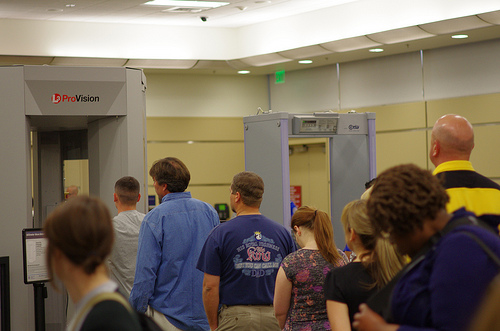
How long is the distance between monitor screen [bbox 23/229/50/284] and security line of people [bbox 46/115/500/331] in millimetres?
913

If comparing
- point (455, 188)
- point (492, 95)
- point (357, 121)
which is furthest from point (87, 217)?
point (492, 95)

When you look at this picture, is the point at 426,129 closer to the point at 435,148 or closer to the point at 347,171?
the point at 347,171

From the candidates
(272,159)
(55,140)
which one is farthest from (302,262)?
(55,140)

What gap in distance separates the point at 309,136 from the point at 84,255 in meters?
4.37

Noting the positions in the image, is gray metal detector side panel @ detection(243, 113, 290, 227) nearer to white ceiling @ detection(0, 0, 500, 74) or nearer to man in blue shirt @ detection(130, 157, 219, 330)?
man in blue shirt @ detection(130, 157, 219, 330)

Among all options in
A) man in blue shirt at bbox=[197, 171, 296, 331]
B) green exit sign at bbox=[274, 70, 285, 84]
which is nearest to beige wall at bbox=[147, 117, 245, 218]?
green exit sign at bbox=[274, 70, 285, 84]

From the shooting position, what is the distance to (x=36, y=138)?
5.38 m

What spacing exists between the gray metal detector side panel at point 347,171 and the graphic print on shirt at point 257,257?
288 cm

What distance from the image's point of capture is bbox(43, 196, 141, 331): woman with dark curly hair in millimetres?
1440

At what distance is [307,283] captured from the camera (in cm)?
305

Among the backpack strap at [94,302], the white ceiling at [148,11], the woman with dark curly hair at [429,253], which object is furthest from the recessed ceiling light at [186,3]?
the backpack strap at [94,302]

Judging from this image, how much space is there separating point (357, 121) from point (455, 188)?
358 cm

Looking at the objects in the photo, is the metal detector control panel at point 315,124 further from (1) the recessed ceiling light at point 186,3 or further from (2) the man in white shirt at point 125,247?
(1) the recessed ceiling light at point 186,3

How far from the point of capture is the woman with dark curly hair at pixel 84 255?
1.44 metres
